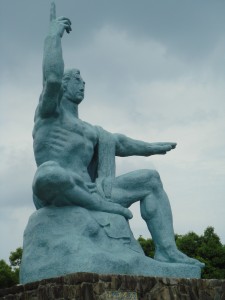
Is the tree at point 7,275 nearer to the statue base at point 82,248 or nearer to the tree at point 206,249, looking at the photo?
the tree at point 206,249

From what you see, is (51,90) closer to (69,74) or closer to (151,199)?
(69,74)

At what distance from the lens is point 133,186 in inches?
320

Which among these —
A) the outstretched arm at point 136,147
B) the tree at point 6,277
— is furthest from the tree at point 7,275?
the outstretched arm at point 136,147

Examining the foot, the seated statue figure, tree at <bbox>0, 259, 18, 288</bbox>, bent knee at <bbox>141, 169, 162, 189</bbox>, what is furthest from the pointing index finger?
tree at <bbox>0, 259, 18, 288</bbox>

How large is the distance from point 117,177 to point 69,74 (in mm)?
1581

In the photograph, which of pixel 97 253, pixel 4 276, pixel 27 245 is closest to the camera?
pixel 97 253

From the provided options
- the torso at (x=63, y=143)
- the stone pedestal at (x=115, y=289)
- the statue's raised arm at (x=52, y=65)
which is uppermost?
the statue's raised arm at (x=52, y=65)

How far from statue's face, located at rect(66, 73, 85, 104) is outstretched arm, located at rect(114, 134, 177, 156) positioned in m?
0.79

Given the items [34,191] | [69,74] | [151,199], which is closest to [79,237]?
[34,191]

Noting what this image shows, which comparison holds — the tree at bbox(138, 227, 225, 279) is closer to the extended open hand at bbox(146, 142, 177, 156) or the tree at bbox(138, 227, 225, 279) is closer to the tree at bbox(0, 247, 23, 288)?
the tree at bbox(0, 247, 23, 288)

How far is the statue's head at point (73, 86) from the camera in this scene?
27.5ft

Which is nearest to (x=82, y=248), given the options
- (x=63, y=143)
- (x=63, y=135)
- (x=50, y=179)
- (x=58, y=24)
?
(x=50, y=179)

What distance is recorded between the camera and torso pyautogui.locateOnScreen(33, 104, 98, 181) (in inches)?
309

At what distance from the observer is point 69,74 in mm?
8414
